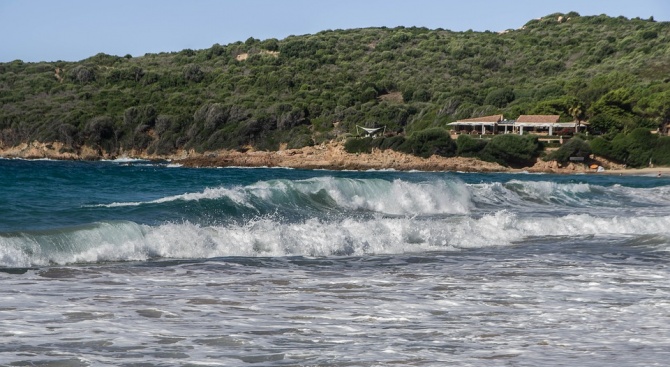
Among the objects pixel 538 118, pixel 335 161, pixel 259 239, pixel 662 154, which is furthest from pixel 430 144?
pixel 259 239

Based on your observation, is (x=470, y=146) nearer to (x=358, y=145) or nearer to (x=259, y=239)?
(x=358, y=145)

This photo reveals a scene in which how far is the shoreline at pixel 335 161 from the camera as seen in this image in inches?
2589

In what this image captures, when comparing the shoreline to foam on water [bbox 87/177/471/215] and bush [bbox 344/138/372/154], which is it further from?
foam on water [bbox 87/177/471/215]

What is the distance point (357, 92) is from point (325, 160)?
25.6 metres

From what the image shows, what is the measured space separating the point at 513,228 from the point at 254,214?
586 cm

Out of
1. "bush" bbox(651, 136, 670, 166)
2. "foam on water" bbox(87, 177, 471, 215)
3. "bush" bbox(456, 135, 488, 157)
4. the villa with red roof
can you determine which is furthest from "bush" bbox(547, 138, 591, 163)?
"foam on water" bbox(87, 177, 471, 215)

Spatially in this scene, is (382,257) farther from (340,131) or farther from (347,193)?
(340,131)

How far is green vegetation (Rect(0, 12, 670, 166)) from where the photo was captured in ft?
237

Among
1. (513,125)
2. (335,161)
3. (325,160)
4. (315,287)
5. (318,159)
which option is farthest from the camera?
(513,125)

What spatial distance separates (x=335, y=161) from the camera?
230 ft

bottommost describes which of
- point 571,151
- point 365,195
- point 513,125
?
point 365,195

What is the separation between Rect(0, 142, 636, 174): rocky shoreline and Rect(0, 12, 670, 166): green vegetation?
1.03 meters

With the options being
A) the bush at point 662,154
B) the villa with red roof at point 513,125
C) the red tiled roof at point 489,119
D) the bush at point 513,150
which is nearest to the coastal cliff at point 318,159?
the bush at point 513,150

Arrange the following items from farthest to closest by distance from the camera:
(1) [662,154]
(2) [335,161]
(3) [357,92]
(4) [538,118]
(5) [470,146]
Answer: (3) [357,92] → (4) [538,118] → (2) [335,161] → (5) [470,146] → (1) [662,154]
